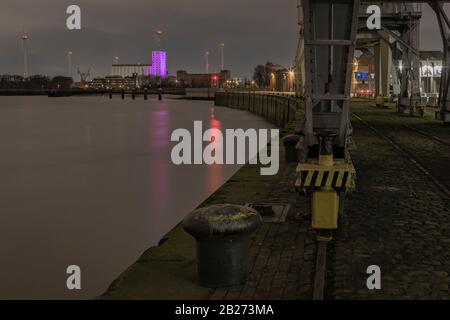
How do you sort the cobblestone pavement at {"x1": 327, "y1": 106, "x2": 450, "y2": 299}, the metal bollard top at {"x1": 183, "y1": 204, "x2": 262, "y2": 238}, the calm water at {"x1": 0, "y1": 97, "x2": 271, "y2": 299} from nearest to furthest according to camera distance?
the metal bollard top at {"x1": 183, "y1": 204, "x2": 262, "y2": 238}, the cobblestone pavement at {"x1": 327, "y1": 106, "x2": 450, "y2": 299}, the calm water at {"x1": 0, "y1": 97, "x2": 271, "y2": 299}

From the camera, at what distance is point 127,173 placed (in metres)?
27.9

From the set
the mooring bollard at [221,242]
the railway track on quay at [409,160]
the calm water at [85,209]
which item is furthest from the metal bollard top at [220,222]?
the calm water at [85,209]

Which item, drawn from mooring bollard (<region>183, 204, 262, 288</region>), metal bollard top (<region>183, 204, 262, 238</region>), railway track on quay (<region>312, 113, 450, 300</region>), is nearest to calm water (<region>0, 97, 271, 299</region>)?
mooring bollard (<region>183, 204, 262, 288</region>)

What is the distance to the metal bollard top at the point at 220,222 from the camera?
692 cm

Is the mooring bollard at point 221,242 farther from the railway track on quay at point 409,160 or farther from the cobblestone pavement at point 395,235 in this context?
the cobblestone pavement at point 395,235

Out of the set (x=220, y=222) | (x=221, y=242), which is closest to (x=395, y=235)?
(x=221, y=242)

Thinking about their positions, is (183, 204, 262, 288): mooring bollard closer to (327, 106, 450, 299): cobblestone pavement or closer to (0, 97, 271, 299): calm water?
(327, 106, 450, 299): cobblestone pavement

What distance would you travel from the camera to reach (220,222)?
695 cm

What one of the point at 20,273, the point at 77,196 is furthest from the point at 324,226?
the point at 77,196

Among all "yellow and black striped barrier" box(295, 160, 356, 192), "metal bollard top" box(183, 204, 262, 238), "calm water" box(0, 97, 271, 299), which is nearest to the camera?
"metal bollard top" box(183, 204, 262, 238)

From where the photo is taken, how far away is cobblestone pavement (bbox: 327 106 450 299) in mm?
7086
